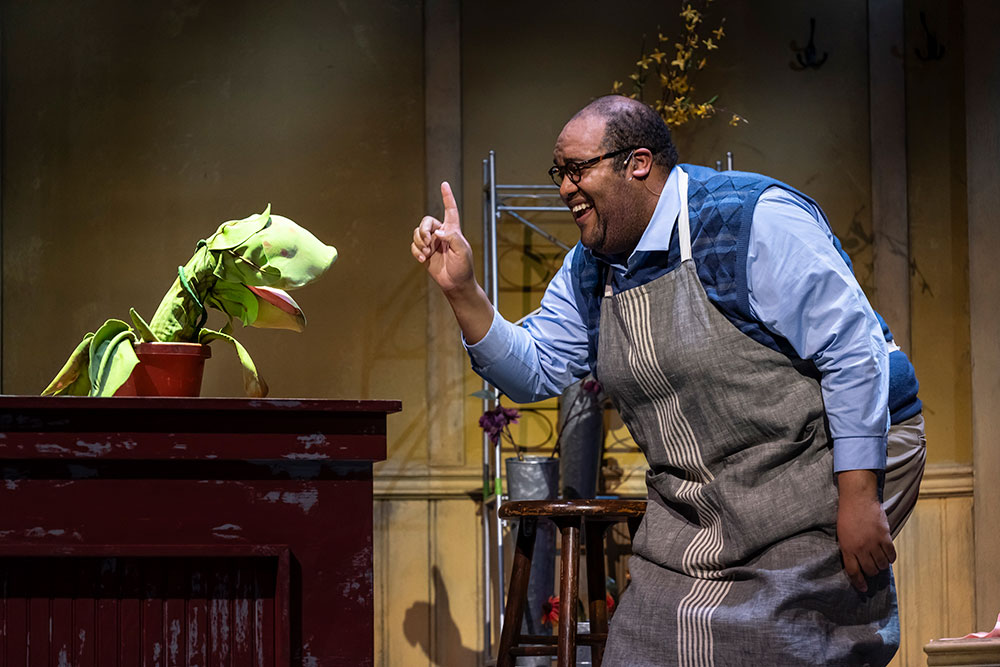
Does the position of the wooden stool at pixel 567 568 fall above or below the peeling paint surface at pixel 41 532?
below

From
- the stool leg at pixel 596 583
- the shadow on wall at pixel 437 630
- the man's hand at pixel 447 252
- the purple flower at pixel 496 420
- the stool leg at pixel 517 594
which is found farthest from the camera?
the shadow on wall at pixel 437 630

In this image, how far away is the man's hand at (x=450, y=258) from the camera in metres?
1.79

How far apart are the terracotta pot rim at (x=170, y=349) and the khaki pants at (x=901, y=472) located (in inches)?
43.2

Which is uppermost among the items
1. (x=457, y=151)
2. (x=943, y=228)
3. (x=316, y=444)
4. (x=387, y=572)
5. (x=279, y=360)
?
(x=457, y=151)

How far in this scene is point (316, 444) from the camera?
51.7 inches

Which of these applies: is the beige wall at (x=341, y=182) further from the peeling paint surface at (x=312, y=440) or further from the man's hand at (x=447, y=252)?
the peeling paint surface at (x=312, y=440)

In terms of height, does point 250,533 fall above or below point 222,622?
above

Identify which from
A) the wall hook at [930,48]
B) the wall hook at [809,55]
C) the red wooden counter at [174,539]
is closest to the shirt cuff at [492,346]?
the red wooden counter at [174,539]

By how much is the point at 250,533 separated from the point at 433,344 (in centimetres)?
254

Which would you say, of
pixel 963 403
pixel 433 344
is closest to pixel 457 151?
pixel 433 344

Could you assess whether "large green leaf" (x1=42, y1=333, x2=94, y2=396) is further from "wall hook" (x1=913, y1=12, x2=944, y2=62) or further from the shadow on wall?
"wall hook" (x1=913, y1=12, x2=944, y2=62)

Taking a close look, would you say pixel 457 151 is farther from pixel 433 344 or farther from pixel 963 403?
pixel 963 403

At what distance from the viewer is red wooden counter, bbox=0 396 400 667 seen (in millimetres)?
1275

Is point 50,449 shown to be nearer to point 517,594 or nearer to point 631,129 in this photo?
point 631,129
